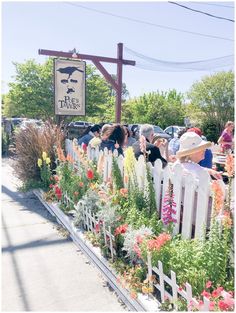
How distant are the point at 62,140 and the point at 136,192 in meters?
3.16

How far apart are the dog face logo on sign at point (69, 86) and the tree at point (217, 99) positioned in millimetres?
19666

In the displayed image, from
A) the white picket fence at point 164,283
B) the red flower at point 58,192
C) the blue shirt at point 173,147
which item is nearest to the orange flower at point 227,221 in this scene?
the white picket fence at point 164,283

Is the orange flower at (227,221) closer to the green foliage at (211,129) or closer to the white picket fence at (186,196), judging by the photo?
the white picket fence at (186,196)

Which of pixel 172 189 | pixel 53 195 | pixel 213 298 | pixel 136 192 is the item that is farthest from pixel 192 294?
pixel 53 195

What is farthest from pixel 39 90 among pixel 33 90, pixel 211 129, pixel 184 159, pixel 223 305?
pixel 223 305

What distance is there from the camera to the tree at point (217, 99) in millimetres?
24906

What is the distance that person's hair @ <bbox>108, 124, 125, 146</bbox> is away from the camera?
4.84m

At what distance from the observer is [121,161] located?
3.95 metres

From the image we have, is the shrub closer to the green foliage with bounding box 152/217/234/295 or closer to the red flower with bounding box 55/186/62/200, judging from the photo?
the red flower with bounding box 55/186/62/200

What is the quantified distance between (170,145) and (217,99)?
20714mm

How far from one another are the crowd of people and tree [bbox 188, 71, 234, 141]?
18706 millimetres

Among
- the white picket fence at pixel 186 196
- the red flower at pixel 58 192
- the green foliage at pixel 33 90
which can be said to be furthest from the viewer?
the green foliage at pixel 33 90

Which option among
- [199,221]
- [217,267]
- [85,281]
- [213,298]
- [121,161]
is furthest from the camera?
[121,161]

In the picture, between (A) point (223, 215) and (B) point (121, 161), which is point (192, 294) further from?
(B) point (121, 161)
